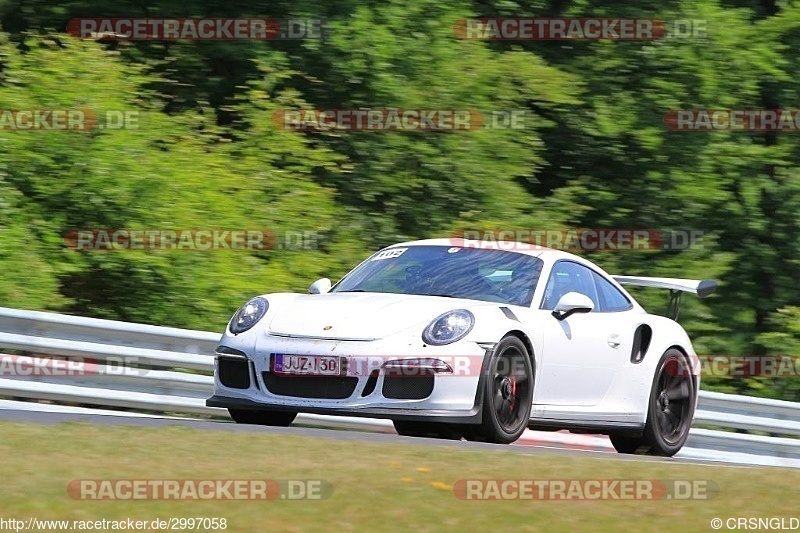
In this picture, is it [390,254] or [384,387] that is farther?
[390,254]

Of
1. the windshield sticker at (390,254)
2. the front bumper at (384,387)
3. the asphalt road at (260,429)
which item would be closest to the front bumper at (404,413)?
the front bumper at (384,387)

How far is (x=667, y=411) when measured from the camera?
10.6 meters

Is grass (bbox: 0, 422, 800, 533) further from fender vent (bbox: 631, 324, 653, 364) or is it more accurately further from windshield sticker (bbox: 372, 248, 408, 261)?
windshield sticker (bbox: 372, 248, 408, 261)

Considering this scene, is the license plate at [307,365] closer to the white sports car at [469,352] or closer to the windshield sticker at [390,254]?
the white sports car at [469,352]

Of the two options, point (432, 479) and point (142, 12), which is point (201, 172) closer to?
point (142, 12)

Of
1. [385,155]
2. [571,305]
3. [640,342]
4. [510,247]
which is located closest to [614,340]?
[640,342]

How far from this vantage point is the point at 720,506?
657cm

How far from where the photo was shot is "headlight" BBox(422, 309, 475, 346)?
8430mm

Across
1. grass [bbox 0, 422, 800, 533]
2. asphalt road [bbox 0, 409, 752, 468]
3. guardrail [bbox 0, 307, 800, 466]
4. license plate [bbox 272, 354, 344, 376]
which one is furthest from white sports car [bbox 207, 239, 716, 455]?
guardrail [bbox 0, 307, 800, 466]

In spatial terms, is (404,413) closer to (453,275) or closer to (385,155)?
(453,275)

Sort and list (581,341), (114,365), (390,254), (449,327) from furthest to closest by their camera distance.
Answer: (114,365) < (390,254) < (581,341) < (449,327)

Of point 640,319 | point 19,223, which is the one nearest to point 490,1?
point 19,223

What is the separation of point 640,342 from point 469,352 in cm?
225

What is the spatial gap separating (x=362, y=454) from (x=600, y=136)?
13263 mm
